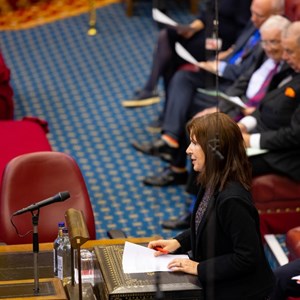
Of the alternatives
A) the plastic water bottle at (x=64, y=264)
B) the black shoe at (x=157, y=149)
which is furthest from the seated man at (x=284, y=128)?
the plastic water bottle at (x=64, y=264)

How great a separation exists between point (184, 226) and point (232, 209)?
2.45 meters

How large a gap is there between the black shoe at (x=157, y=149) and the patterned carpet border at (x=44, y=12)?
2704 mm

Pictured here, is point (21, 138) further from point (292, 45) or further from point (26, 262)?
point (26, 262)

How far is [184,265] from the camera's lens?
12.1ft

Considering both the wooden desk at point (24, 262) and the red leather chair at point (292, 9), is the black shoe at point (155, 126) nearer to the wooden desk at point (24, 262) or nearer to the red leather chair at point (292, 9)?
the red leather chair at point (292, 9)

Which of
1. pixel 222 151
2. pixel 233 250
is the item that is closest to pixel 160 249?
pixel 233 250

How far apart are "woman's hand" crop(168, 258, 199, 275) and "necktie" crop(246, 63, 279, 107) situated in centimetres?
262

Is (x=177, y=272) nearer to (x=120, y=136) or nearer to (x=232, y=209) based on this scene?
(x=232, y=209)

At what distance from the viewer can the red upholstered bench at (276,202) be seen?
5.66 meters

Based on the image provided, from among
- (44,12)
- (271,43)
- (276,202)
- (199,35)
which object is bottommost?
(44,12)

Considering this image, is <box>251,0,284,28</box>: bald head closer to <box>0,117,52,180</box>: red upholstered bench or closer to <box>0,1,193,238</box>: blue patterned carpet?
<box>0,1,193,238</box>: blue patterned carpet

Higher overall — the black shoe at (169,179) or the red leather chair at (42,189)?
the red leather chair at (42,189)

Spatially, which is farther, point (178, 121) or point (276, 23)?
point (178, 121)

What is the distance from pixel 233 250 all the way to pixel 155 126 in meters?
3.82
